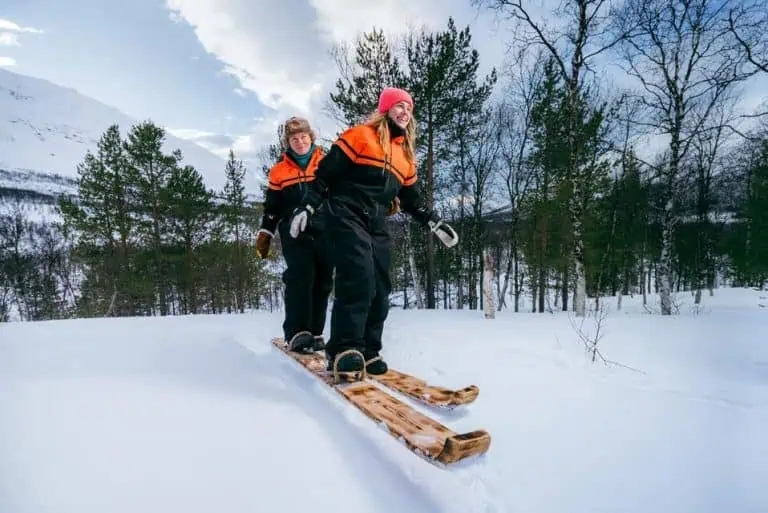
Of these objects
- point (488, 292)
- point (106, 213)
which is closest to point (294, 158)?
point (488, 292)

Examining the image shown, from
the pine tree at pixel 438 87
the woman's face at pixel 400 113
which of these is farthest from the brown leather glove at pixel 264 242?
the pine tree at pixel 438 87

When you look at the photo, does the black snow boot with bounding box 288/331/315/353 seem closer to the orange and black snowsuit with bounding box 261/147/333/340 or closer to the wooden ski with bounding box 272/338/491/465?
the orange and black snowsuit with bounding box 261/147/333/340

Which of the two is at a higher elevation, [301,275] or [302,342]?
[301,275]

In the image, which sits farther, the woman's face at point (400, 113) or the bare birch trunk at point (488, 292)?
the bare birch trunk at point (488, 292)

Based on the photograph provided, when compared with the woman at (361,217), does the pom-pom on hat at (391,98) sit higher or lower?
higher

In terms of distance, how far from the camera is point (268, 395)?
2156mm

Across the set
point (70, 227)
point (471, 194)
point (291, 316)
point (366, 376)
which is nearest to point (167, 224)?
point (70, 227)

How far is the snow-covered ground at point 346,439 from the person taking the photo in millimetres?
1258

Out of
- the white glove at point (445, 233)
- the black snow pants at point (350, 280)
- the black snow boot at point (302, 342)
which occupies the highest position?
the white glove at point (445, 233)

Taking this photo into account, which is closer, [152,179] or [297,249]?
[297,249]

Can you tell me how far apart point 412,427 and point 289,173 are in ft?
8.31

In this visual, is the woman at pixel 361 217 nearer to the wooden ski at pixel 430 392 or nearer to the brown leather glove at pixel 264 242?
the wooden ski at pixel 430 392

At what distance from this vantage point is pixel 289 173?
337 cm

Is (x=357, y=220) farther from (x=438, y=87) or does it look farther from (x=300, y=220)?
(x=438, y=87)
